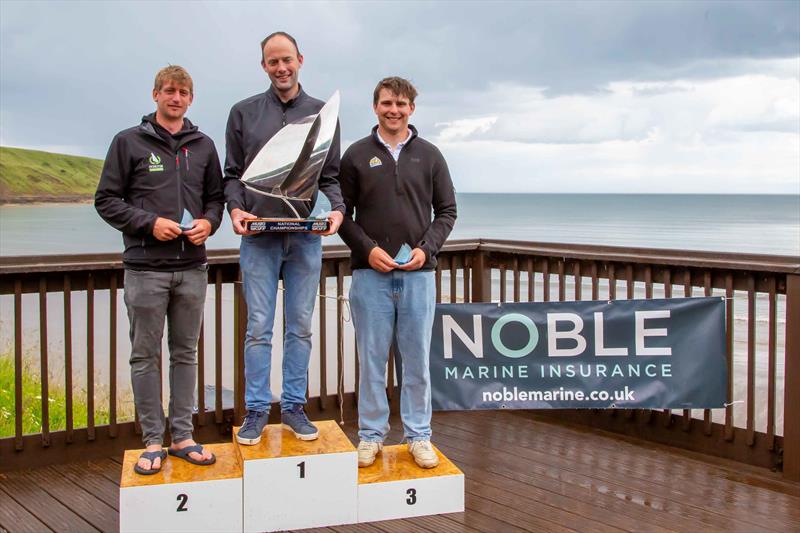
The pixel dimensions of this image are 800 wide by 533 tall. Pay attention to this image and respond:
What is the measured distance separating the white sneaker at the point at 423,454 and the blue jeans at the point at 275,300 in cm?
50

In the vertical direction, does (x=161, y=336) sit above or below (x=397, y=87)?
below

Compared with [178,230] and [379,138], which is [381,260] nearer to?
[379,138]

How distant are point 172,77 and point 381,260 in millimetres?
1028

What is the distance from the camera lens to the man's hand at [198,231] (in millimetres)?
2764

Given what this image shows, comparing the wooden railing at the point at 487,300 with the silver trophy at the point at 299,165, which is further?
the wooden railing at the point at 487,300

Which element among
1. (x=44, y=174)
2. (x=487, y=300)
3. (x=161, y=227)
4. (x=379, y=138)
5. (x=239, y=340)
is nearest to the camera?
(x=161, y=227)

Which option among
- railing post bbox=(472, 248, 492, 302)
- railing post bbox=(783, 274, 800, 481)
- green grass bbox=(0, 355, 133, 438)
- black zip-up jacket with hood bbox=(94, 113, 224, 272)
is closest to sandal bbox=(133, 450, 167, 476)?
black zip-up jacket with hood bbox=(94, 113, 224, 272)

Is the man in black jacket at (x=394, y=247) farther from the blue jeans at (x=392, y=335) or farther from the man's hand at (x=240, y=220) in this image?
the man's hand at (x=240, y=220)

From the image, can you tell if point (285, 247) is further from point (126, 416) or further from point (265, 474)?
point (126, 416)

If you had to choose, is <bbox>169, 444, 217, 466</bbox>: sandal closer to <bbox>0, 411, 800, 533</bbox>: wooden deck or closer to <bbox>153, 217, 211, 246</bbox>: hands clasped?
<bbox>0, 411, 800, 533</bbox>: wooden deck

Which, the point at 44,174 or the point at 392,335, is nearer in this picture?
the point at 392,335

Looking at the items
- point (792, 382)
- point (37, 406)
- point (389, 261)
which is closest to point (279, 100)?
point (389, 261)

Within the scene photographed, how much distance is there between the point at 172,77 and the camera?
2736mm

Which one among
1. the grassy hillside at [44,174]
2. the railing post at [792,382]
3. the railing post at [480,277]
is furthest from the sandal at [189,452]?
the grassy hillside at [44,174]
